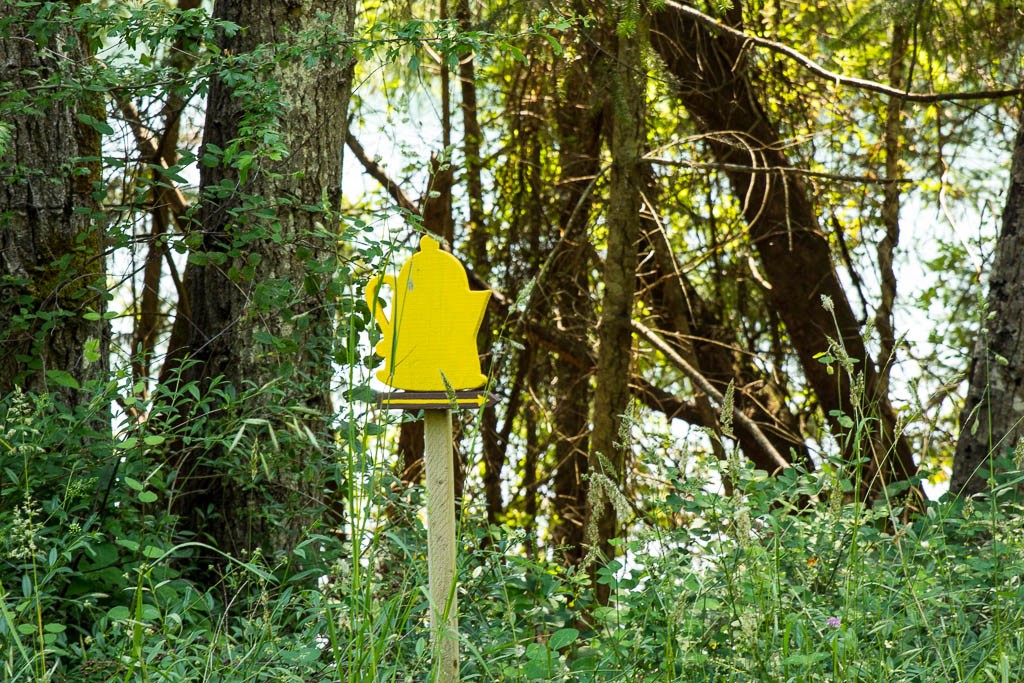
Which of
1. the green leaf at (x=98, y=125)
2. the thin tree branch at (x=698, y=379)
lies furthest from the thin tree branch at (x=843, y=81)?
the green leaf at (x=98, y=125)

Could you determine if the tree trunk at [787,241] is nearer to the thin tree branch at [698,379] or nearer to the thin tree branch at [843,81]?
the thin tree branch at [698,379]

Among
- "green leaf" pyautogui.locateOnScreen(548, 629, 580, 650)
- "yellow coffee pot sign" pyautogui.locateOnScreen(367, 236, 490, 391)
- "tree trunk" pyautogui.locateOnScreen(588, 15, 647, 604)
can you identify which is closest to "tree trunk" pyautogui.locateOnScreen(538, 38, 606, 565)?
"tree trunk" pyautogui.locateOnScreen(588, 15, 647, 604)

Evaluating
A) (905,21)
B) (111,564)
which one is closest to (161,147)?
(111,564)

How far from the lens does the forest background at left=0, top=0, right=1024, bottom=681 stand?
2334mm

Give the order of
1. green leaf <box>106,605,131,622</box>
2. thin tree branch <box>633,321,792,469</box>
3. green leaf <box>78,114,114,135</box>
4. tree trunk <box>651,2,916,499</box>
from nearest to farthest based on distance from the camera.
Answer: green leaf <box>106,605,131,622</box>
green leaf <box>78,114,114,135</box>
thin tree branch <box>633,321,792,469</box>
tree trunk <box>651,2,916,499</box>

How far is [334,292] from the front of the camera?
3.05 m

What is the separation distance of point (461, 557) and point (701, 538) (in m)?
0.92

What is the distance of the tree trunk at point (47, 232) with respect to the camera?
125 inches

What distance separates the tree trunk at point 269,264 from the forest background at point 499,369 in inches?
0.7

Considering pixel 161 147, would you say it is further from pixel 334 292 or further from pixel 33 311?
pixel 334 292

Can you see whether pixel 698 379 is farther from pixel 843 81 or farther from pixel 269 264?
pixel 269 264

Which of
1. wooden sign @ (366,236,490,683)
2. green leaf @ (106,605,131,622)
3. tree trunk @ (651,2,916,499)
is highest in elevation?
tree trunk @ (651,2,916,499)

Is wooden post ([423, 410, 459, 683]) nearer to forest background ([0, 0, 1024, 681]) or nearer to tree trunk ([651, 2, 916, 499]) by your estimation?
forest background ([0, 0, 1024, 681])

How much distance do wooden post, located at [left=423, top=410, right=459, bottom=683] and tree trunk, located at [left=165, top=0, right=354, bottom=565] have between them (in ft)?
2.39
